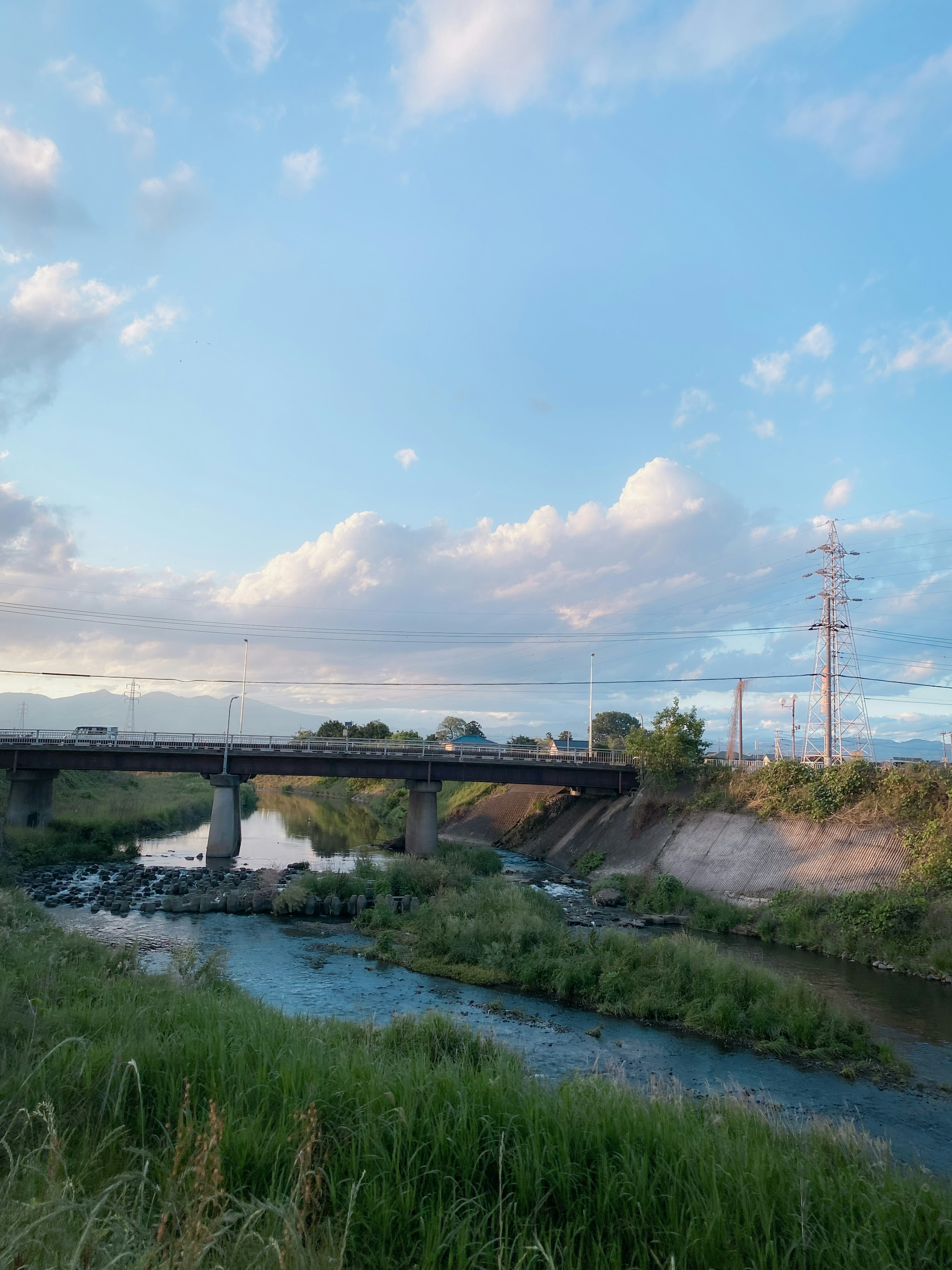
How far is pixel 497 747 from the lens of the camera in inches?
2416

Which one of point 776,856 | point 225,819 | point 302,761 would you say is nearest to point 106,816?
point 225,819

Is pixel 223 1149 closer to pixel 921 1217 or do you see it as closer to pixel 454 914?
pixel 921 1217

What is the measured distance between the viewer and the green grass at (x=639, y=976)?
2011 cm

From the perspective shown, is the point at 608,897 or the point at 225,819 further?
the point at 225,819

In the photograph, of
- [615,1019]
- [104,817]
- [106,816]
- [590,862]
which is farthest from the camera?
[106,816]

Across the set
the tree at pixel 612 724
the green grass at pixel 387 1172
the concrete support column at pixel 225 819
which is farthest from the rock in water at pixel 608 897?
the tree at pixel 612 724

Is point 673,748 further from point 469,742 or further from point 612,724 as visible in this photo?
point 612,724

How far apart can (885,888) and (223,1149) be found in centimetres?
3368

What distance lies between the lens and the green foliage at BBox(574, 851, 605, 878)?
51688 mm

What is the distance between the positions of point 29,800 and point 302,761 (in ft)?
65.9

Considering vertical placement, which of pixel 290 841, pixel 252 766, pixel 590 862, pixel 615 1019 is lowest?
pixel 290 841

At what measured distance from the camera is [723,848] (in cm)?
4403

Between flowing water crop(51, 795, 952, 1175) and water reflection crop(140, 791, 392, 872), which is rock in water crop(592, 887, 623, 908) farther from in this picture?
water reflection crop(140, 791, 392, 872)

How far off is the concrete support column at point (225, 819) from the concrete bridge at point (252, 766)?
6 cm
